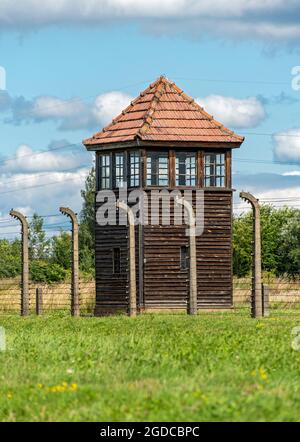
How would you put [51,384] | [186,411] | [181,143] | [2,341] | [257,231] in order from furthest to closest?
[181,143], [257,231], [2,341], [51,384], [186,411]

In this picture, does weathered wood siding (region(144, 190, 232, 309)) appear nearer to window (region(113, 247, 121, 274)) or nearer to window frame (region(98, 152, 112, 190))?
window (region(113, 247, 121, 274))

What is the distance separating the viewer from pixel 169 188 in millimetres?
41781

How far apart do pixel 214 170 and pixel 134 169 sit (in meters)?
3.10

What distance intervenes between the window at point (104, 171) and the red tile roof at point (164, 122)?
0.65 meters

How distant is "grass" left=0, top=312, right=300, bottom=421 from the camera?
13.0 m

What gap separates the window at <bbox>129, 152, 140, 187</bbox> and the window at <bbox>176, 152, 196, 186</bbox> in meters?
1.49

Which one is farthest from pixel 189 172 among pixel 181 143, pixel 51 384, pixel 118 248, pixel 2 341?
pixel 51 384

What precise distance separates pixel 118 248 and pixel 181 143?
4809mm

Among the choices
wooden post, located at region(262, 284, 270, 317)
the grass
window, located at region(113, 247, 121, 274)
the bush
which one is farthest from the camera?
the bush

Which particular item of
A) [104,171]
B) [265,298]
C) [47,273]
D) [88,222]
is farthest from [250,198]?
[88,222]

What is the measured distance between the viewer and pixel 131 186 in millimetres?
42000

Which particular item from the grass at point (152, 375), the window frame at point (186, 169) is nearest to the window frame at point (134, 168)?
the window frame at point (186, 169)

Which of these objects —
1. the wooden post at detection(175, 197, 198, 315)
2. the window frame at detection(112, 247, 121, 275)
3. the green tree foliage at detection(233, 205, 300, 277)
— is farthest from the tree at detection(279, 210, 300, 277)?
the wooden post at detection(175, 197, 198, 315)

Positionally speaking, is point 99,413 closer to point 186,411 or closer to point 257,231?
point 186,411
